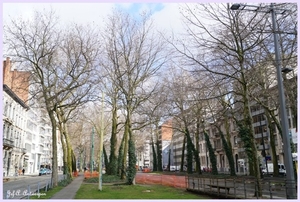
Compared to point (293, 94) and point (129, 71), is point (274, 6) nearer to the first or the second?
point (293, 94)

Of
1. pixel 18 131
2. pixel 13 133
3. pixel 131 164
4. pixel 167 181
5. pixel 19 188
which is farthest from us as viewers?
pixel 18 131

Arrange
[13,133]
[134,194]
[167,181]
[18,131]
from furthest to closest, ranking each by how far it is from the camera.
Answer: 1. [18,131]
2. [13,133]
3. [167,181]
4. [134,194]

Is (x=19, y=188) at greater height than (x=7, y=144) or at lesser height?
lesser

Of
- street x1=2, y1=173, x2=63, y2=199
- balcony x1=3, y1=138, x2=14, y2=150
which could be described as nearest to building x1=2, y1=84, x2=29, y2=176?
balcony x1=3, y1=138, x2=14, y2=150

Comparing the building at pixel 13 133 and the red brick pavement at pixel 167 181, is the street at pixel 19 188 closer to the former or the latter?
the red brick pavement at pixel 167 181

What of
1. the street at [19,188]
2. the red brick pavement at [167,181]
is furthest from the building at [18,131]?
the red brick pavement at [167,181]

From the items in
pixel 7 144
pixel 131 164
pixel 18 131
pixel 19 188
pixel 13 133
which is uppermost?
pixel 18 131

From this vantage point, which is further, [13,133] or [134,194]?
[13,133]

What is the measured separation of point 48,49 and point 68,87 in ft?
10.2

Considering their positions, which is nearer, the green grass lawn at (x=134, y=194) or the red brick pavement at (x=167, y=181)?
the green grass lawn at (x=134, y=194)

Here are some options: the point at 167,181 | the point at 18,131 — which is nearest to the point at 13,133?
the point at 18,131

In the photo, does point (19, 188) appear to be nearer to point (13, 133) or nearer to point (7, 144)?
point (7, 144)

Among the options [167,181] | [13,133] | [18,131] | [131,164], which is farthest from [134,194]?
[18,131]

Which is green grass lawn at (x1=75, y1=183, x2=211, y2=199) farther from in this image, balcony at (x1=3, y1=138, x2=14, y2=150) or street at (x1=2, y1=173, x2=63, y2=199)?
balcony at (x1=3, y1=138, x2=14, y2=150)
